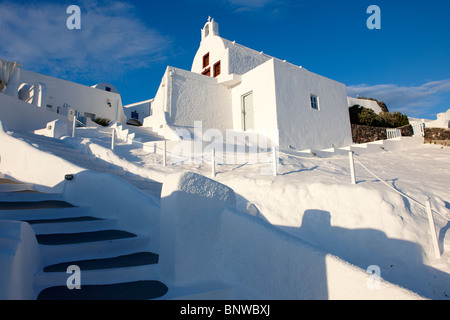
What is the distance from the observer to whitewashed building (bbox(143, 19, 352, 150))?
43.4 feet

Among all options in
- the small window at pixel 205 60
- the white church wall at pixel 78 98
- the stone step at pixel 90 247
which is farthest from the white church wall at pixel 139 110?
the stone step at pixel 90 247

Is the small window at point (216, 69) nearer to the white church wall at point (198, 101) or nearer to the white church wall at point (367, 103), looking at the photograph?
the white church wall at point (198, 101)

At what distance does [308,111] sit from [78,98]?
15.7 meters

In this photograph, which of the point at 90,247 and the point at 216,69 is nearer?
the point at 90,247

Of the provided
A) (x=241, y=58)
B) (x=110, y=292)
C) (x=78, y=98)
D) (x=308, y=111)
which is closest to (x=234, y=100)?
(x=241, y=58)

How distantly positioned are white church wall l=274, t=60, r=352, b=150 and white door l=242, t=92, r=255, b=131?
1.92m

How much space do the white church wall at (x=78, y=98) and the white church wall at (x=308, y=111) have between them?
13320 mm

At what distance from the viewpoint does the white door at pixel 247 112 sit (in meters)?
14.6

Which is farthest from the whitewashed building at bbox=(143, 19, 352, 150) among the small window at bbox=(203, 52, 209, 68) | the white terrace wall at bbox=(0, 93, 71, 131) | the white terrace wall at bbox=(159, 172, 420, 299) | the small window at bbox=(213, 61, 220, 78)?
the white terrace wall at bbox=(159, 172, 420, 299)

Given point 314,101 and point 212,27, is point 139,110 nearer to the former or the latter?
point 212,27

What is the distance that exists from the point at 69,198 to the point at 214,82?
12196mm

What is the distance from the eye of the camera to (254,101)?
1409 centimetres
